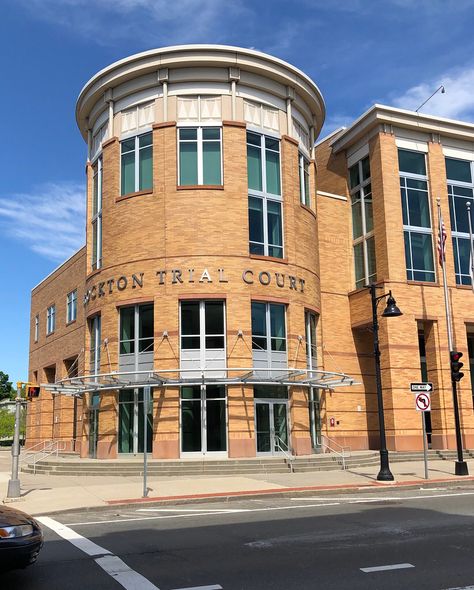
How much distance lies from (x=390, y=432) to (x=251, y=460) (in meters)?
9.04

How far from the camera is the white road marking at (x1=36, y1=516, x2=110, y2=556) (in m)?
9.51

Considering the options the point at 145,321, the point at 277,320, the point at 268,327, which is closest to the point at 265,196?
the point at 277,320

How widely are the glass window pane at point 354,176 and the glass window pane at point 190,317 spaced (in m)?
13.4

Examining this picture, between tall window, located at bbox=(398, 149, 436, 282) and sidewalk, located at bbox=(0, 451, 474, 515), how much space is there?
450 inches

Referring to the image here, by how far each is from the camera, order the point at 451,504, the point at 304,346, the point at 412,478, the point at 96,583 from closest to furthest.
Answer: the point at 96,583
the point at 451,504
the point at 412,478
the point at 304,346

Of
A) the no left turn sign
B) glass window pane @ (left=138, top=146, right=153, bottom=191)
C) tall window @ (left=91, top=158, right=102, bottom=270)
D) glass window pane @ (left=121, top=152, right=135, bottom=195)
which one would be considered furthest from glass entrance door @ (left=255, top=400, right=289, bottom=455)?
glass window pane @ (left=121, top=152, right=135, bottom=195)

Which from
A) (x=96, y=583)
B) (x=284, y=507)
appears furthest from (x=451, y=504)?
(x=96, y=583)

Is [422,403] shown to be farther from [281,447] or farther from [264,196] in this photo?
[264,196]

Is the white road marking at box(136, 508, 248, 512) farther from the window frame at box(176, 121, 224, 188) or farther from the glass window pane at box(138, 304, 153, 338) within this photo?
the window frame at box(176, 121, 224, 188)

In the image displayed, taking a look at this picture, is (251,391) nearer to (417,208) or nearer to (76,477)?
(76,477)

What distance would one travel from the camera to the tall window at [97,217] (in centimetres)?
2984

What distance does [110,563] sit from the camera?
28.2 feet

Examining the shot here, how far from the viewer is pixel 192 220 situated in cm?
2673

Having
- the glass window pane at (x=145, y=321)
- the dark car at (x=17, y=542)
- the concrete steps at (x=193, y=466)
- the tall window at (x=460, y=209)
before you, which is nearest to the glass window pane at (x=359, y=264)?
the tall window at (x=460, y=209)
